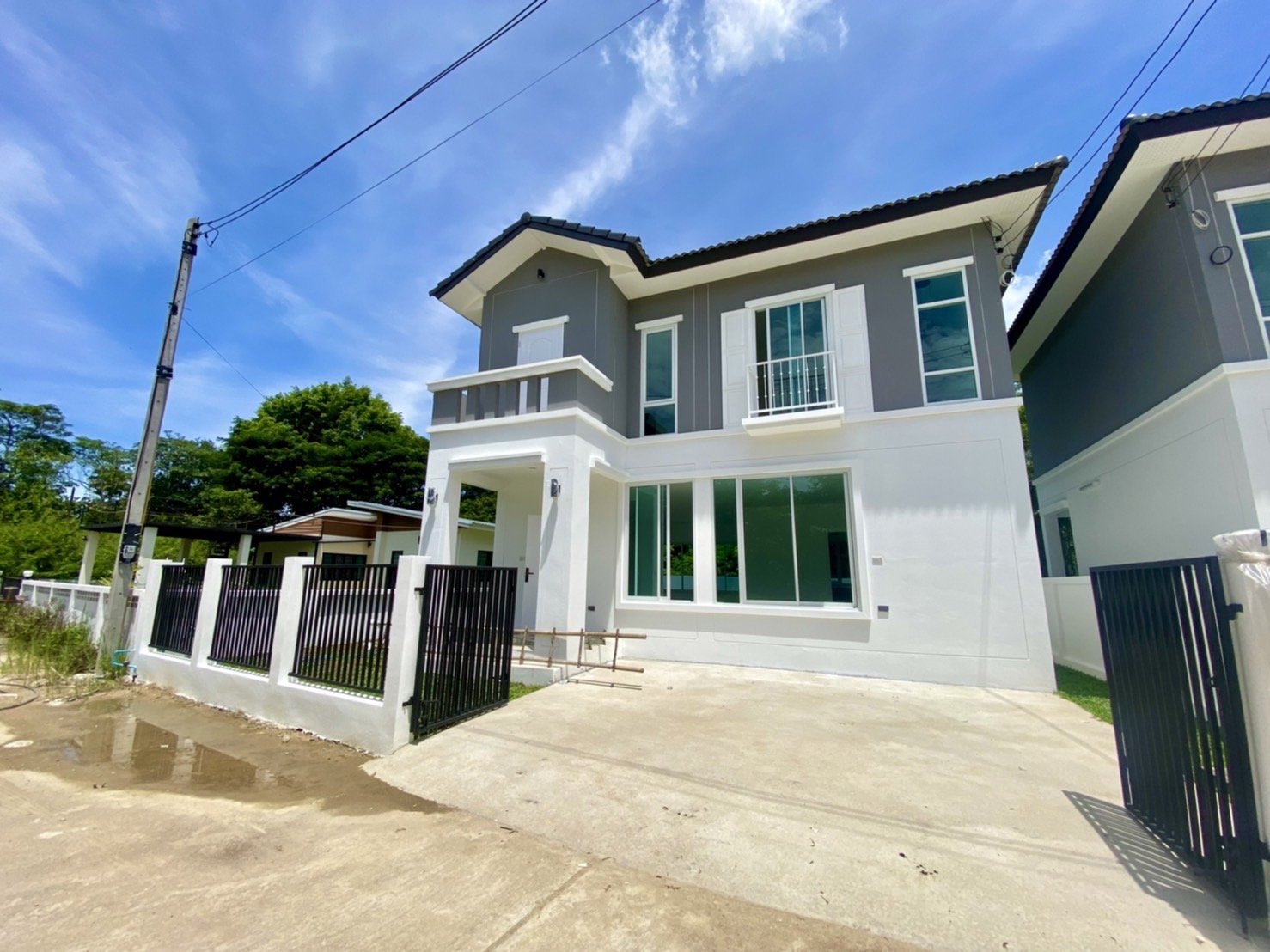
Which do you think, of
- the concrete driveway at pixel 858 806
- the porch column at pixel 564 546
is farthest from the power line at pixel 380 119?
the concrete driveway at pixel 858 806

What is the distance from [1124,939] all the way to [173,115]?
12094 millimetres

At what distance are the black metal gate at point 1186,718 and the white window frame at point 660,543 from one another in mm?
5633

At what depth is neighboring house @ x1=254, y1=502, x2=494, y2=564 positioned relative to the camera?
17.5m

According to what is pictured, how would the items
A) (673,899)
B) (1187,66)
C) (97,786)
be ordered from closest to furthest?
(673,899) → (97,786) → (1187,66)

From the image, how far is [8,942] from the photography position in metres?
2.20

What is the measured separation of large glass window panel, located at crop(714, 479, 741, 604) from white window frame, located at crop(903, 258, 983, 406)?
335 centimetres

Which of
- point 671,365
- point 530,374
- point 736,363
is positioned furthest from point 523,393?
point 736,363

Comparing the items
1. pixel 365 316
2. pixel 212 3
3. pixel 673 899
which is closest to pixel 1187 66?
pixel 673 899

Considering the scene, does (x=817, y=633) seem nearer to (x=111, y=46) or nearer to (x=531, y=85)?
(x=531, y=85)

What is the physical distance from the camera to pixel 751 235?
8.55 m

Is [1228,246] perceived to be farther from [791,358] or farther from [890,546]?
[890,546]

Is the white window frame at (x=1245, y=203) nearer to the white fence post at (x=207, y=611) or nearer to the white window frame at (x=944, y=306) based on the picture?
the white window frame at (x=944, y=306)

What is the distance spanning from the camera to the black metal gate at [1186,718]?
7.70 ft

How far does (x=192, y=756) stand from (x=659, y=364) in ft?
27.4
